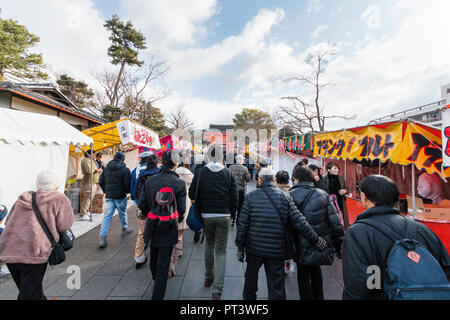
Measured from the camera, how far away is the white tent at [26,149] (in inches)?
139

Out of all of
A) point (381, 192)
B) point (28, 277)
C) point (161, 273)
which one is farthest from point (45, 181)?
point (381, 192)

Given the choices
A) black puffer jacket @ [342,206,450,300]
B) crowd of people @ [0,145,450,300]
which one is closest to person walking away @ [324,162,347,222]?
crowd of people @ [0,145,450,300]

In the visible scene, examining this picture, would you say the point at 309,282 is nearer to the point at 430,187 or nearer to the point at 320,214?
the point at 320,214

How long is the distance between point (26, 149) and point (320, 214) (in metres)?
5.46

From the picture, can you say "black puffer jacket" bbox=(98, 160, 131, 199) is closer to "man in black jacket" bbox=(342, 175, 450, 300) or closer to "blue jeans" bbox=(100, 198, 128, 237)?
"blue jeans" bbox=(100, 198, 128, 237)

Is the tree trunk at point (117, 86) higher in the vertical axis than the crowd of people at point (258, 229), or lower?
higher

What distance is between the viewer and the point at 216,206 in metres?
2.60

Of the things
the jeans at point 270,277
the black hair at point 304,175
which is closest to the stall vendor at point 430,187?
the black hair at point 304,175

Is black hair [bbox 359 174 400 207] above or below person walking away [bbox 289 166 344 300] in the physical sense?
above

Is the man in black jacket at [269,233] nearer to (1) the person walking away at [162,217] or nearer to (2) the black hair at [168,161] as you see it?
(1) the person walking away at [162,217]

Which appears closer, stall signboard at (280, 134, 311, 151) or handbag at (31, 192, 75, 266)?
handbag at (31, 192, 75, 266)

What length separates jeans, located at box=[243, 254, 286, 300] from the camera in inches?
82.7

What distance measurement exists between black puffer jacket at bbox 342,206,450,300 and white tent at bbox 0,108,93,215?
17.3ft
